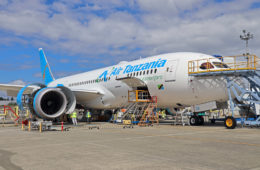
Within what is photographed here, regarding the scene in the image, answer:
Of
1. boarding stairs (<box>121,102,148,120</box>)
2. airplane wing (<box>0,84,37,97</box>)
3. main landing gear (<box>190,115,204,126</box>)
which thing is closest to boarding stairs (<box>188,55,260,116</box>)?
main landing gear (<box>190,115,204,126</box>)

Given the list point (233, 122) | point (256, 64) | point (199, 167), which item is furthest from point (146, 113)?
point (199, 167)

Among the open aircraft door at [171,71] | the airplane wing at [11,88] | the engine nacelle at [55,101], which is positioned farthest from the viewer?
the airplane wing at [11,88]

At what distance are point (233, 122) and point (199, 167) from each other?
28.8 feet

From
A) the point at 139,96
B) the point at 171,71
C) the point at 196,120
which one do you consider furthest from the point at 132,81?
the point at 196,120

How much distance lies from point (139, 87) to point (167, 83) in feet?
9.56

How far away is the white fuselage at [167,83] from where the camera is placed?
13929 millimetres

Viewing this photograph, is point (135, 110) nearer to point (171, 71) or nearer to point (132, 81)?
point (132, 81)

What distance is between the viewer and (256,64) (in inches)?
531

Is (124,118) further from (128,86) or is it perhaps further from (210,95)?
(210,95)

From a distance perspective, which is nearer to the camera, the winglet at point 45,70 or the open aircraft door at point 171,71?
the open aircraft door at point 171,71

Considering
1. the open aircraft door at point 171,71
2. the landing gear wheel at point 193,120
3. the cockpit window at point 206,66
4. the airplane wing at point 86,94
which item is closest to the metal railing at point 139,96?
the open aircraft door at point 171,71

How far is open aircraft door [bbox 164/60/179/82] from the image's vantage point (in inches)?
580

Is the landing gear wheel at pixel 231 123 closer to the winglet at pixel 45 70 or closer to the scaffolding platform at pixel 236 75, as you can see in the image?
the scaffolding platform at pixel 236 75

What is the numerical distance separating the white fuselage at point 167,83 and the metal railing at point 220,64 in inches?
11.5
